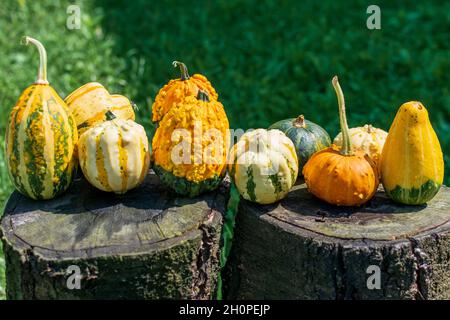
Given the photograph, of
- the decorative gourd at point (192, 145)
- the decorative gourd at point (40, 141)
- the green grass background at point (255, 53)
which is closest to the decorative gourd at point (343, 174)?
the decorative gourd at point (192, 145)

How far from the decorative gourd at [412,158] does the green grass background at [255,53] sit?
2126 millimetres

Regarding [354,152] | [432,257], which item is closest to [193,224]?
[354,152]

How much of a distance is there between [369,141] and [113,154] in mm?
1188

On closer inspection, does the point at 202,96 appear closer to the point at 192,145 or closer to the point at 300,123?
the point at 192,145

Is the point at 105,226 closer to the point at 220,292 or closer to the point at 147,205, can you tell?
the point at 147,205

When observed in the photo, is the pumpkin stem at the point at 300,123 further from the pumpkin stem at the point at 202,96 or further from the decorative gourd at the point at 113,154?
the decorative gourd at the point at 113,154

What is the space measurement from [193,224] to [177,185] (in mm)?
248

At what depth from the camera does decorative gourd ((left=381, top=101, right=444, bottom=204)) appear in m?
3.04

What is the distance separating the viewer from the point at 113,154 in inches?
120

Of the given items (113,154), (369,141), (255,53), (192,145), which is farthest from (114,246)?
(255,53)

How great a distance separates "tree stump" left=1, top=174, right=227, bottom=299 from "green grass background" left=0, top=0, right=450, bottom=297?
8.28 feet

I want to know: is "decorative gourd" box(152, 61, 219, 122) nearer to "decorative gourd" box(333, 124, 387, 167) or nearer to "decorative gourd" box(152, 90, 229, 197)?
"decorative gourd" box(152, 90, 229, 197)

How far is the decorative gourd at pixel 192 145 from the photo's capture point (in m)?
3.07

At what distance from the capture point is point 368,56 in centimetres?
641
